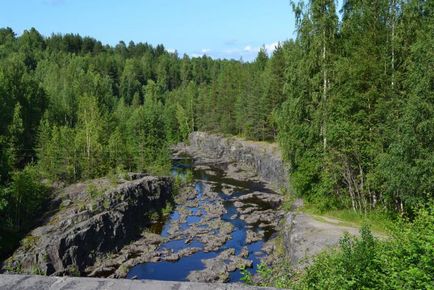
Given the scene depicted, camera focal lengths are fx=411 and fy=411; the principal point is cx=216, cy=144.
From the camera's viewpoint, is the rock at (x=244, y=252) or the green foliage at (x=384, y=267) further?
the rock at (x=244, y=252)

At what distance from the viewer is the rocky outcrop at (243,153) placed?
2280 inches

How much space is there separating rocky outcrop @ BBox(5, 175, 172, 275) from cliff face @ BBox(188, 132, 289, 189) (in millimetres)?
18541

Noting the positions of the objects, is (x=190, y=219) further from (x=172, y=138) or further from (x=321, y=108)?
(x=172, y=138)

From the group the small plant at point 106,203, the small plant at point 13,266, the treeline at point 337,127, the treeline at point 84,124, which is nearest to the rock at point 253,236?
the treeline at point 337,127

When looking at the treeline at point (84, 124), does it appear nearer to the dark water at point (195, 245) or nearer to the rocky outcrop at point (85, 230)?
the rocky outcrop at point (85, 230)

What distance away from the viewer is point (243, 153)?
248ft

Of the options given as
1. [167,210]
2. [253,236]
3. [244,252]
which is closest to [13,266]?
[244,252]

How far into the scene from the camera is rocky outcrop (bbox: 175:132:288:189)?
57.9 meters

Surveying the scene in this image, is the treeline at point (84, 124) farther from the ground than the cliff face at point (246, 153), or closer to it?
farther from the ground

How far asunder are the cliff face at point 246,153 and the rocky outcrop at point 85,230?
730 inches

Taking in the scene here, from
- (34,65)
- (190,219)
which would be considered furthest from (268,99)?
(34,65)

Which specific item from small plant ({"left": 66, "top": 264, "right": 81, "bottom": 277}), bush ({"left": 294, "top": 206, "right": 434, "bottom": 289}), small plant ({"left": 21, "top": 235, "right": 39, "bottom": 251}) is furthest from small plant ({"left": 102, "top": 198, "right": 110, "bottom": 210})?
bush ({"left": 294, "top": 206, "right": 434, "bottom": 289})

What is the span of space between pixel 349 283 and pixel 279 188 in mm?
45499

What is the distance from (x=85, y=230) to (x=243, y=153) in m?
44.1
